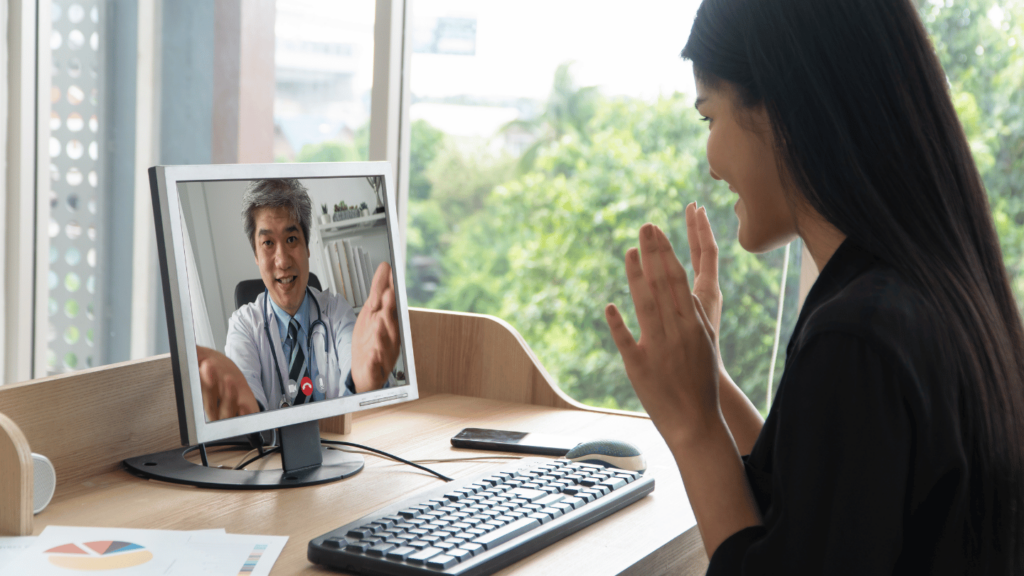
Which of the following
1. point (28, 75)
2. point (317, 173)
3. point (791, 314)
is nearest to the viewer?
point (317, 173)

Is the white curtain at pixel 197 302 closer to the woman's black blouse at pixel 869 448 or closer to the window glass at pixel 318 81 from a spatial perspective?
the woman's black blouse at pixel 869 448

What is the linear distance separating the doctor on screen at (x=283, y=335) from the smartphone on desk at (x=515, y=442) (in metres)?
0.17

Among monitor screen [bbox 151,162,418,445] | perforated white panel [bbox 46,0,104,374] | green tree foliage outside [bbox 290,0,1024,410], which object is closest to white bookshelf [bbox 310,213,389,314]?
monitor screen [bbox 151,162,418,445]

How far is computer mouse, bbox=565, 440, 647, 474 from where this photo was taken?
1.11 meters

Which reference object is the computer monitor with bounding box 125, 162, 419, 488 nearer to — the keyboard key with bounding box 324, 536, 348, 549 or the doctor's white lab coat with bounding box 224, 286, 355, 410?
the doctor's white lab coat with bounding box 224, 286, 355, 410

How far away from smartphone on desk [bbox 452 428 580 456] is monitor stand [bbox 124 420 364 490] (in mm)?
166

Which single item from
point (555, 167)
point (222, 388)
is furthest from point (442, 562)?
point (555, 167)

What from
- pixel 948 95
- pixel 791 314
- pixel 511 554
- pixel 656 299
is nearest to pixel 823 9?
pixel 948 95

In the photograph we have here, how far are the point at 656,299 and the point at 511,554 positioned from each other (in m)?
0.27

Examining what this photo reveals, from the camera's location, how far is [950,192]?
0.71 m

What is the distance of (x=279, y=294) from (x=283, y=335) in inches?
1.9

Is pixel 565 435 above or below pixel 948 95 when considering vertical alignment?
below

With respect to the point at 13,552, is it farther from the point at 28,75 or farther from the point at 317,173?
the point at 28,75

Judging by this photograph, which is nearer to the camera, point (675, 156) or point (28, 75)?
point (28, 75)
